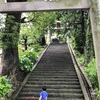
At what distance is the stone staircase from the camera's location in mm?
12320

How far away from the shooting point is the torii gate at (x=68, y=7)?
9.09m

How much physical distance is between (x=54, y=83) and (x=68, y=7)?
541cm

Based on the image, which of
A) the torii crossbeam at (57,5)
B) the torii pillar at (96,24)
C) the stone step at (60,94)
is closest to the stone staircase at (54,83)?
the stone step at (60,94)

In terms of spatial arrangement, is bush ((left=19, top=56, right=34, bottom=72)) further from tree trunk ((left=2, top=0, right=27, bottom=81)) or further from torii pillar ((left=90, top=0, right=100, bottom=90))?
torii pillar ((left=90, top=0, right=100, bottom=90))

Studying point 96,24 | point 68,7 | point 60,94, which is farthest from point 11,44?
point 96,24

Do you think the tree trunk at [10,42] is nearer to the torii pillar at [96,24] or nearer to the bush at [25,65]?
the bush at [25,65]

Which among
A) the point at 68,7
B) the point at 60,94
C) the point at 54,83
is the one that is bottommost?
the point at 60,94

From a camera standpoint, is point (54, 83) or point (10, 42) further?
point (54, 83)

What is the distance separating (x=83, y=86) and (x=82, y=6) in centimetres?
465

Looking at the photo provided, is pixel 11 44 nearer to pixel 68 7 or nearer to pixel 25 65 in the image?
pixel 25 65

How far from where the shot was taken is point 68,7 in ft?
31.5

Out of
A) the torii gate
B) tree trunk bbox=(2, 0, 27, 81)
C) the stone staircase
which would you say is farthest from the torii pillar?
tree trunk bbox=(2, 0, 27, 81)

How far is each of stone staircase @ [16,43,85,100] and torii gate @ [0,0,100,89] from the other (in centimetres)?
376

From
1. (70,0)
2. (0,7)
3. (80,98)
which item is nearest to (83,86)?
(80,98)
